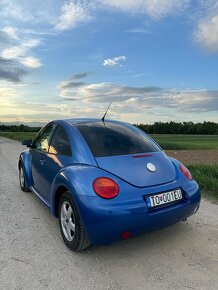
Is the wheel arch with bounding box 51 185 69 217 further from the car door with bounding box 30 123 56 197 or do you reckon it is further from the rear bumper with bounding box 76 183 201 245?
the car door with bounding box 30 123 56 197

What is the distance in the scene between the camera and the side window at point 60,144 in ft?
12.9

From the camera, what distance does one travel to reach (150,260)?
3271 millimetres

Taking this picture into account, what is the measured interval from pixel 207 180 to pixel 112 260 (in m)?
4.02

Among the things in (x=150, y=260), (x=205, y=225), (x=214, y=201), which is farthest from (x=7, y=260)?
(x=214, y=201)

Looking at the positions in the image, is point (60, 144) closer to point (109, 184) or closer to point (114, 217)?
point (109, 184)

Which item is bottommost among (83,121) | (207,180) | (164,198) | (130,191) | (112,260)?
(112,260)

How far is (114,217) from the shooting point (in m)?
3.02

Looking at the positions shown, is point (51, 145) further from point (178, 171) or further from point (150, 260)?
point (150, 260)

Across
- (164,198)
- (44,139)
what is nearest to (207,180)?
(164,198)

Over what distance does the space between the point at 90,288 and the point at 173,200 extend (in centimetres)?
132

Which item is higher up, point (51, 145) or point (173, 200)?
point (51, 145)

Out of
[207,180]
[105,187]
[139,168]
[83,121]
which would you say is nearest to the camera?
[105,187]

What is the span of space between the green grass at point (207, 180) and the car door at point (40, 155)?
335 centimetres

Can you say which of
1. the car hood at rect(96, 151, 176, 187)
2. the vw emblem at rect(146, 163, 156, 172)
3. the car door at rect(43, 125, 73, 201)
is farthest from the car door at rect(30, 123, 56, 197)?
the vw emblem at rect(146, 163, 156, 172)
